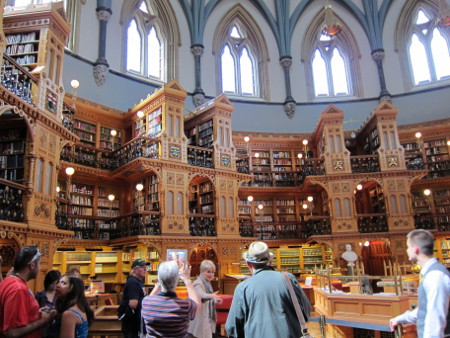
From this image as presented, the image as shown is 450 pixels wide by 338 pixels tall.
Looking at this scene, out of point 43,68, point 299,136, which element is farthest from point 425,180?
point 43,68

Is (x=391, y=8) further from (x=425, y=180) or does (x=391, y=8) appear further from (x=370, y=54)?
(x=425, y=180)

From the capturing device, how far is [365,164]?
15.6 meters

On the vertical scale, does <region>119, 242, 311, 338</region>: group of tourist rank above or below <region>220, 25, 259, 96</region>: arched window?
below

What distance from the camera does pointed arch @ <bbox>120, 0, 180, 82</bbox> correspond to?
17.4 metres

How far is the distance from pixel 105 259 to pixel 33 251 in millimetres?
10718

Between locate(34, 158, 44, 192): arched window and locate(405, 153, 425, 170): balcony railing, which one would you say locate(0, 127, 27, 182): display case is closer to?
locate(34, 158, 44, 192): arched window

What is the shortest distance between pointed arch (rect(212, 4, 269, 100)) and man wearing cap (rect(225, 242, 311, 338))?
57.3 feet

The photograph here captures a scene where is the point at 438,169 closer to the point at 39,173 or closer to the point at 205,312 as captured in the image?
the point at 39,173

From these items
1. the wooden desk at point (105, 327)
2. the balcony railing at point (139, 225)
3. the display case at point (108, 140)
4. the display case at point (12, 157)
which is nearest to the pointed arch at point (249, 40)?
the display case at point (108, 140)

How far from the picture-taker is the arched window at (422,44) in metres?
19.2

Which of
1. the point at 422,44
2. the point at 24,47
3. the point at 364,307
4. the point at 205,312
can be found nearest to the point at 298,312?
the point at 205,312

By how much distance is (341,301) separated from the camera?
22.6 ft

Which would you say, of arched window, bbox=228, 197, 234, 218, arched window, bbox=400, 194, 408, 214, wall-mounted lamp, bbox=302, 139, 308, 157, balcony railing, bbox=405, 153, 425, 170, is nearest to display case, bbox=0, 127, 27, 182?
arched window, bbox=228, 197, 234, 218

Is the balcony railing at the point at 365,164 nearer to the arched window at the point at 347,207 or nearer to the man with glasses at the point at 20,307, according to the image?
the arched window at the point at 347,207
